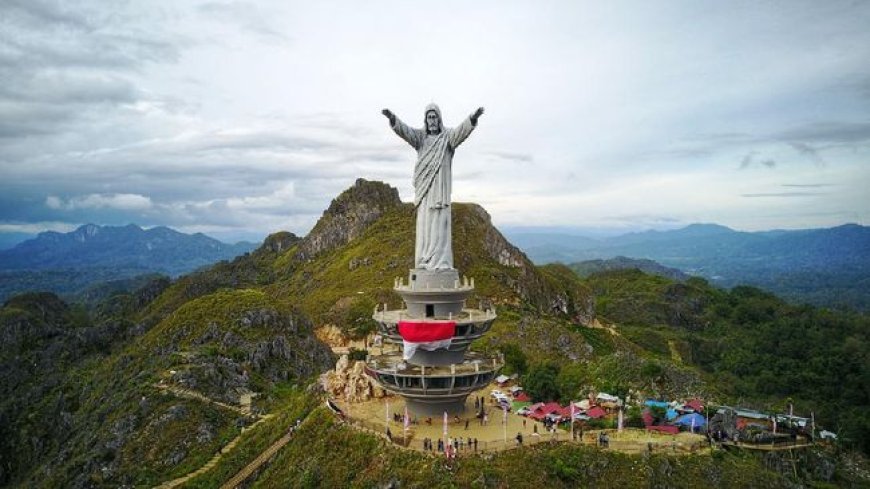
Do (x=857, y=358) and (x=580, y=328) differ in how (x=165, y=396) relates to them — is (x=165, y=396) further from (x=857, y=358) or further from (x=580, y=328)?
(x=857, y=358)

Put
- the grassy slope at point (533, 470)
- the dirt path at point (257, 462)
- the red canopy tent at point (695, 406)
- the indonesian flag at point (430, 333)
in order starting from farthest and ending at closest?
the red canopy tent at point (695, 406), the dirt path at point (257, 462), the indonesian flag at point (430, 333), the grassy slope at point (533, 470)

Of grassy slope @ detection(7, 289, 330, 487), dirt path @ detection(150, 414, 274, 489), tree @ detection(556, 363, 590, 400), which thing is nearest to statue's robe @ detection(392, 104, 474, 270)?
tree @ detection(556, 363, 590, 400)

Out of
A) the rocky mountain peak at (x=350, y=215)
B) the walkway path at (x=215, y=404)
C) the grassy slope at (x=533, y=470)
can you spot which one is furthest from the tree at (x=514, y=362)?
the rocky mountain peak at (x=350, y=215)

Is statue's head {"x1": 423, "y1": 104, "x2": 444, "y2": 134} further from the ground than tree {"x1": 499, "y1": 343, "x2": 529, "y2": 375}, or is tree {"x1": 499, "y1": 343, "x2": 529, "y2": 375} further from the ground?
statue's head {"x1": 423, "y1": 104, "x2": 444, "y2": 134}

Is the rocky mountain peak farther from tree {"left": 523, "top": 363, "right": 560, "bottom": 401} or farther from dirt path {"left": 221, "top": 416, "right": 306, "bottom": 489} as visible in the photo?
dirt path {"left": 221, "top": 416, "right": 306, "bottom": 489}

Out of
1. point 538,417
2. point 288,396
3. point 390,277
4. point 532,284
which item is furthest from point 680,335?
point 538,417

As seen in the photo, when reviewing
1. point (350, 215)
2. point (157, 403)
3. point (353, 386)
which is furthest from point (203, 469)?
point (350, 215)

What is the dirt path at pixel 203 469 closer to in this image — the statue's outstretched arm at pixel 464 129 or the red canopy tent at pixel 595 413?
the red canopy tent at pixel 595 413
